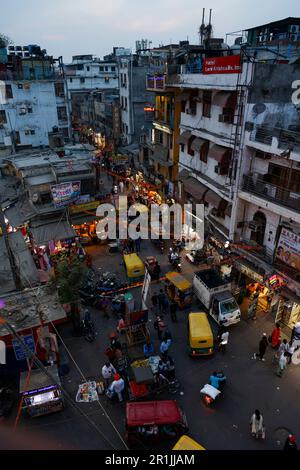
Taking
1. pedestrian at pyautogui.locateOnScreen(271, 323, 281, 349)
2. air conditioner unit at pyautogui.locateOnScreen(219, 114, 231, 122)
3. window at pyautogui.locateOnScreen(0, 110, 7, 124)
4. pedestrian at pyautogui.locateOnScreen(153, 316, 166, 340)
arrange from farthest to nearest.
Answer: window at pyautogui.locateOnScreen(0, 110, 7, 124) → air conditioner unit at pyautogui.locateOnScreen(219, 114, 231, 122) → pedestrian at pyautogui.locateOnScreen(153, 316, 166, 340) → pedestrian at pyautogui.locateOnScreen(271, 323, 281, 349)

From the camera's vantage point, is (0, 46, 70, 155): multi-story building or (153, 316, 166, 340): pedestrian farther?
(0, 46, 70, 155): multi-story building

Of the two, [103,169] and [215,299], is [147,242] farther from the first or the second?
[103,169]

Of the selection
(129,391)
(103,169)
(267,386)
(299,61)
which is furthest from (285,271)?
(103,169)

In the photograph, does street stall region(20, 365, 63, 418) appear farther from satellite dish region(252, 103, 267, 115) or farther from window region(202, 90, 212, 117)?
window region(202, 90, 212, 117)

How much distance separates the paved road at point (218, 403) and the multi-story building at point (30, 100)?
25078 millimetres

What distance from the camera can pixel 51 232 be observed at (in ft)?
78.2

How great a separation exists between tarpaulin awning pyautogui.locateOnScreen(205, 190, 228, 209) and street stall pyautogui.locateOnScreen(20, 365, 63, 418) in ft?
46.0

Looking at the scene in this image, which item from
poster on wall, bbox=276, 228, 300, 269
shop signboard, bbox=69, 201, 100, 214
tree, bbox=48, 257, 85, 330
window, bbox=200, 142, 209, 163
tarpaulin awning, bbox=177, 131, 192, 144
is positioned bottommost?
tree, bbox=48, 257, 85, 330

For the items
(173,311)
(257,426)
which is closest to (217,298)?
(173,311)

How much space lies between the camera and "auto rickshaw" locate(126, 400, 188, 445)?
12273 millimetres

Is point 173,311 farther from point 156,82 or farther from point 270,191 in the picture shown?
point 156,82

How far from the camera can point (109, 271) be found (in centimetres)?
2562

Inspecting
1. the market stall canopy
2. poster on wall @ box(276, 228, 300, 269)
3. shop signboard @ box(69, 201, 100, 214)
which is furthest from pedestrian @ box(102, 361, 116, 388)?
shop signboard @ box(69, 201, 100, 214)
